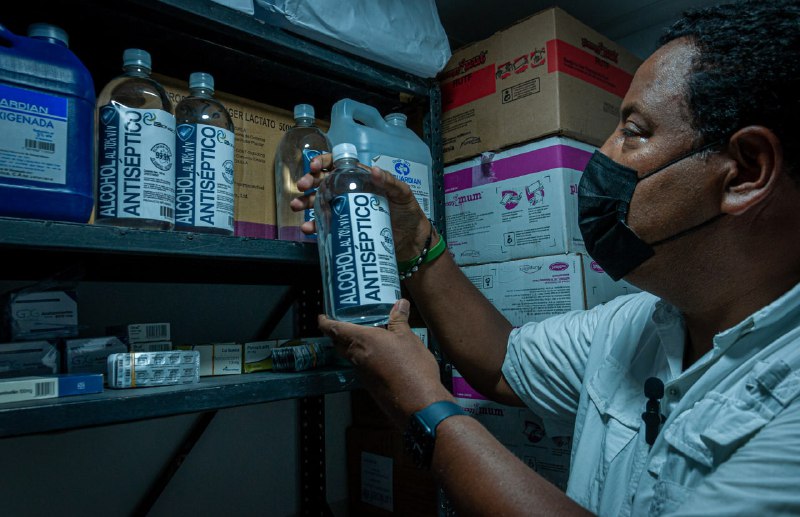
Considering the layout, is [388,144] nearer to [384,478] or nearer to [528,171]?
[528,171]

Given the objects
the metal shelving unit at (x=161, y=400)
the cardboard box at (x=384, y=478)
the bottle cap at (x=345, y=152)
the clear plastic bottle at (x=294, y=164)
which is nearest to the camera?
the metal shelving unit at (x=161, y=400)

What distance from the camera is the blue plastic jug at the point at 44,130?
30.5 inches

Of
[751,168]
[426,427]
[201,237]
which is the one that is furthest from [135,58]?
[751,168]

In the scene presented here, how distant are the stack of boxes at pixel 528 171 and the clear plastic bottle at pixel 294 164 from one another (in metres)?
0.47

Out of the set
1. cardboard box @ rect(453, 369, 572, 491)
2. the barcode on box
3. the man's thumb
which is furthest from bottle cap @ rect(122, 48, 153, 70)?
cardboard box @ rect(453, 369, 572, 491)

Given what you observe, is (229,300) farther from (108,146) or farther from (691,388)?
(691,388)

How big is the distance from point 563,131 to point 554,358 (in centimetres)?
57

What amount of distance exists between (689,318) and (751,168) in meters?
0.28

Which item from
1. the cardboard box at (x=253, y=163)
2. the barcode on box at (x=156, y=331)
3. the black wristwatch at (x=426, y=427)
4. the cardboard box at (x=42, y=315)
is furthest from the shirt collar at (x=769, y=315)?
the cardboard box at (x=42, y=315)

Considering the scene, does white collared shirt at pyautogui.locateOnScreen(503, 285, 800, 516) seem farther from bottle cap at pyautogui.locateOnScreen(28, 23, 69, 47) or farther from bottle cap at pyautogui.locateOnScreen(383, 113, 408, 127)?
bottle cap at pyautogui.locateOnScreen(28, 23, 69, 47)

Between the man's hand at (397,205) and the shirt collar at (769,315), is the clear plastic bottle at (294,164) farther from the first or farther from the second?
the shirt collar at (769,315)

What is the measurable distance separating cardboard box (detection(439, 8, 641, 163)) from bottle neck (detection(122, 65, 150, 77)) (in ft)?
2.73

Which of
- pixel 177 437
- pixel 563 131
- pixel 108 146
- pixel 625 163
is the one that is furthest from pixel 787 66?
pixel 177 437

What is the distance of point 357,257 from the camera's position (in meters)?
0.87
